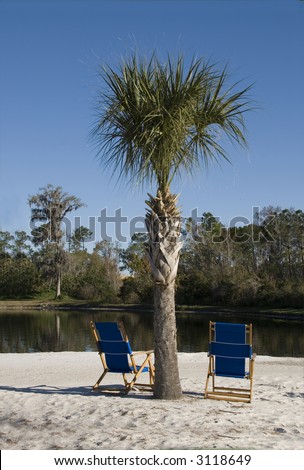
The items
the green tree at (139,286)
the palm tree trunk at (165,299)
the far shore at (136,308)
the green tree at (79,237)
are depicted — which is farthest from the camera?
the green tree at (79,237)

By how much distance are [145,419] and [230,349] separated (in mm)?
1542

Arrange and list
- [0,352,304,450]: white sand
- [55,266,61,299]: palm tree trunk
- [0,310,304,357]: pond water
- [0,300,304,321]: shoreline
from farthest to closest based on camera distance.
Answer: [55,266,61,299]: palm tree trunk < [0,300,304,321]: shoreline < [0,310,304,357]: pond water < [0,352,304,450]: white sand

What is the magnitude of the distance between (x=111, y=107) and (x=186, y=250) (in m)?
40.2

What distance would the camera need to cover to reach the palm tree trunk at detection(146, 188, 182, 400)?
6945 mm

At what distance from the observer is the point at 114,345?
7098mm

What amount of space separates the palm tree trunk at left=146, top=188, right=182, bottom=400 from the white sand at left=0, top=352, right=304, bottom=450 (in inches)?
9.9

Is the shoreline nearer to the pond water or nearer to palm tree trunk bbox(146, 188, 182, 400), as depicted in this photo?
the pond water

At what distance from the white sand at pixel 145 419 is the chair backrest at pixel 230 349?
0.39 m

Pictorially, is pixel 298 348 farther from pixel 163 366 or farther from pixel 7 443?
pixel 7 443

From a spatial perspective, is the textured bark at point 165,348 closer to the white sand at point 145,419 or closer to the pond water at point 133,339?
the white sand at point 145,419

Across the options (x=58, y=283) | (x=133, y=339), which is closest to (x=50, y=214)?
(x=58, y=283)

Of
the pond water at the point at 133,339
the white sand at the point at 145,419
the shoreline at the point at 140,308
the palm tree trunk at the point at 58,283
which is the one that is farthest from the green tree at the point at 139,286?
the white sand at the point at 145,419

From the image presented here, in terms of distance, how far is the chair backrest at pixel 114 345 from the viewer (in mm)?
7012

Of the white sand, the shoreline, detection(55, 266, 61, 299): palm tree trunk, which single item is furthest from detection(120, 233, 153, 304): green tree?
the white sand
